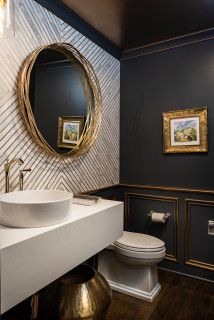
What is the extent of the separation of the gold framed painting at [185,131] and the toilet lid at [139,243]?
3.07 feet

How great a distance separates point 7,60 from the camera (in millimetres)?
1574

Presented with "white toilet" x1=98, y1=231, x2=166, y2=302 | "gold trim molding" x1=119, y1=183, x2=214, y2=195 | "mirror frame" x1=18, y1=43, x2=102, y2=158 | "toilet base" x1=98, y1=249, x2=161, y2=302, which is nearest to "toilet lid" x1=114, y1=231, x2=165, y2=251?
"white toilet" x1=98, y1=231, x2=166, y2=302

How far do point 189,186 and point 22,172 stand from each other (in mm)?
1624

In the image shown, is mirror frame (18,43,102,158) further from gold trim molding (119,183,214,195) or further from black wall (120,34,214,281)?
gold trim molding (119,183,214,195)

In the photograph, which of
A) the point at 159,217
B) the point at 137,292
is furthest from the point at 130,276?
the point at 159,217

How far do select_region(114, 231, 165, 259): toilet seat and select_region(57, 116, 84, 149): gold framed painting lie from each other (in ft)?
3.15

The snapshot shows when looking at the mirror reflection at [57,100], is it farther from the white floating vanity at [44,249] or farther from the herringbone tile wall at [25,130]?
the white floating vanity at [44,249]

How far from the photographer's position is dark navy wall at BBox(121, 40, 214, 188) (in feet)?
7.76

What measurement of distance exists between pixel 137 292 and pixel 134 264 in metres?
0.24

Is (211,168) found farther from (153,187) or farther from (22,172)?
(22,172)

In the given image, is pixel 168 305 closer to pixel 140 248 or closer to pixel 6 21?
pixel 140 248

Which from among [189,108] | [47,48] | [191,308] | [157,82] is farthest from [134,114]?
[191,308]

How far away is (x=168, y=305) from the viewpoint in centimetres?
197

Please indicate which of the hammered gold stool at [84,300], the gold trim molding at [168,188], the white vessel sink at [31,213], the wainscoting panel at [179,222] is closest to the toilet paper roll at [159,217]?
the wainscoting panel at [179,222]
